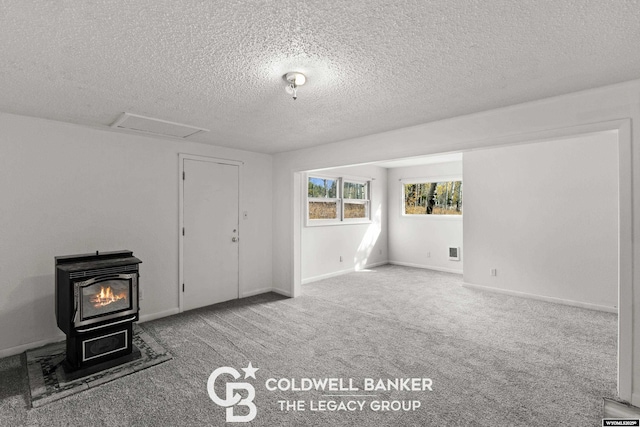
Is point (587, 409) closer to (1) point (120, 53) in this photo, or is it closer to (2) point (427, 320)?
(2) point (427, 320)

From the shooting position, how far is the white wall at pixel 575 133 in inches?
88.6

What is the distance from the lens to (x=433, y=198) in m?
7.22

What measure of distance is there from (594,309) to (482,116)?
339 cm

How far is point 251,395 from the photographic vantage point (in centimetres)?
237

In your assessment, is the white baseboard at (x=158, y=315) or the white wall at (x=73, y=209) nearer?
the white wall at (x=73, y=209)

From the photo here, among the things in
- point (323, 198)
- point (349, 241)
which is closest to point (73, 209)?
point (323, 198)

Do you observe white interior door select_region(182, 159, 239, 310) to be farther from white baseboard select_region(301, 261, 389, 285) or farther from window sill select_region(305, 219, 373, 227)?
window sill select_region(305, 219, 373, 227)

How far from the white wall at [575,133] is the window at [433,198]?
12.2 feet

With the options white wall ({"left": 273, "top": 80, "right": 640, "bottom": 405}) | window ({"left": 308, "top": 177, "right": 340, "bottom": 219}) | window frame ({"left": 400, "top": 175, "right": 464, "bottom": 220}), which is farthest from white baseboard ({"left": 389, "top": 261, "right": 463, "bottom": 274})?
white wall ({"left": 273, "top": 80, "right": 640, "bottom": 405})

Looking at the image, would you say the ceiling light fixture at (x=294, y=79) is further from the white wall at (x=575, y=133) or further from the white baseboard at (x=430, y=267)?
the white baseboard at (x=430, y=267)

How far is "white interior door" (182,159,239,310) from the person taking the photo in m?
4.30

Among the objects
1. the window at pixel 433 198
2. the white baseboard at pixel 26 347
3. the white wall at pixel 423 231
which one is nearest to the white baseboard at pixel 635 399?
the white wall at pixel 423 231

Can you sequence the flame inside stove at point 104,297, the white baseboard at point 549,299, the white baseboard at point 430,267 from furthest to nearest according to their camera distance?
the white baseboard at point 430,267 < the white baseboard at point 549,299 < the flame inside stove at point 104,297

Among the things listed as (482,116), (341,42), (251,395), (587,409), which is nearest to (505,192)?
(482,116)
